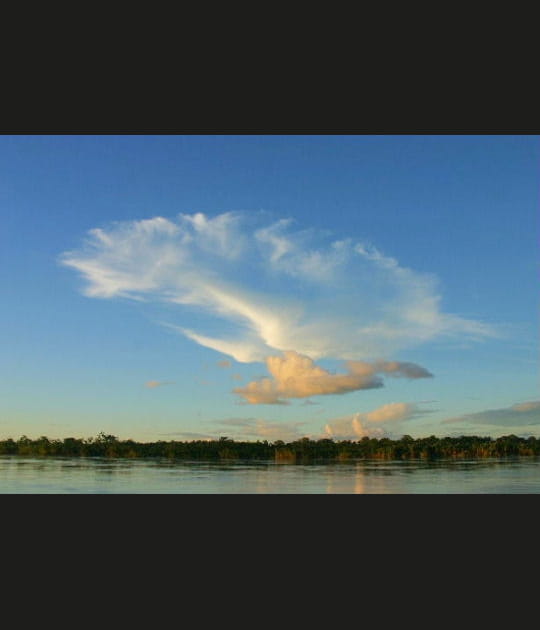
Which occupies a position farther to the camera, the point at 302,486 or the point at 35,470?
the point at 35,470

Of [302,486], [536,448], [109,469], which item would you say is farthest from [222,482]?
[536,448]

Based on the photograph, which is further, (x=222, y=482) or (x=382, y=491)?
(x=222, y=482)

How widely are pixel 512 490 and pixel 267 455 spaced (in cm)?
Result: 1492

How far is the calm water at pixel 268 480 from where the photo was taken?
14297 mm

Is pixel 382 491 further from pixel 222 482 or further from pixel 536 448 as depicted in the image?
pixel 536 448

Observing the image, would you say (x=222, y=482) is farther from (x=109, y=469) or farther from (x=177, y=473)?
(x=109, y=469)

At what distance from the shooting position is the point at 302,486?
14891 millimetres

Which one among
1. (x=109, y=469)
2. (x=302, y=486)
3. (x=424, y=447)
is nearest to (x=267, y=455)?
(x=424, y=447)

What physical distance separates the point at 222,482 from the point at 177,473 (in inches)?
146

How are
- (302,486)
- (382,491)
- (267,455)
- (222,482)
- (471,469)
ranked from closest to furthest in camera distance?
(382,491)
(302,486)
(222,482)
(471,469)
(267,455)

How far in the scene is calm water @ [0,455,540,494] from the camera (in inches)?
563

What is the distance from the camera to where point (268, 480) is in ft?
54.1

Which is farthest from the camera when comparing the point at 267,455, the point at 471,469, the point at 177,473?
the point at 267,455

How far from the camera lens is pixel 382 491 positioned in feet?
45.1
